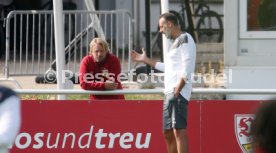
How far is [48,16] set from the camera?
48.4ft

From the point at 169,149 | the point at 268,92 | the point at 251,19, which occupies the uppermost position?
the point at 251,19

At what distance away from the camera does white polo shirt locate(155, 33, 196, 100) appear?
8352mm

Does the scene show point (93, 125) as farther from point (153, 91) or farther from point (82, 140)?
point (153, 91)

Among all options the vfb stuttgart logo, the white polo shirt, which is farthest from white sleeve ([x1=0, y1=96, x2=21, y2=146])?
the vfb stuttgart logo

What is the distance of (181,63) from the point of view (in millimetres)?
8398

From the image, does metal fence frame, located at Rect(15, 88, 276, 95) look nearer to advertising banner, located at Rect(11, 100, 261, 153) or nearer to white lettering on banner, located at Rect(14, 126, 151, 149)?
advertising banner, located at Rect(11, 100, 261, 153)

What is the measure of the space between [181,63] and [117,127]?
104 centimetres

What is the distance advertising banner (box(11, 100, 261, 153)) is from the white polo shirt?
0.42m

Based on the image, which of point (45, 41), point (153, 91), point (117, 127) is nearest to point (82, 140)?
point (117, 127)

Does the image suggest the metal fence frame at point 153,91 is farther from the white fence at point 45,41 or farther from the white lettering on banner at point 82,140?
the white fence at point 45,41

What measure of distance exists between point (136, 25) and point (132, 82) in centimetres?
911

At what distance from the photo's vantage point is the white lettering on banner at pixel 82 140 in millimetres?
8844

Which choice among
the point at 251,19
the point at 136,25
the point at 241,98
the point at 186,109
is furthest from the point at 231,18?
the point at 136,25

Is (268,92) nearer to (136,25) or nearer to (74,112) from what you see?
(74,112)
